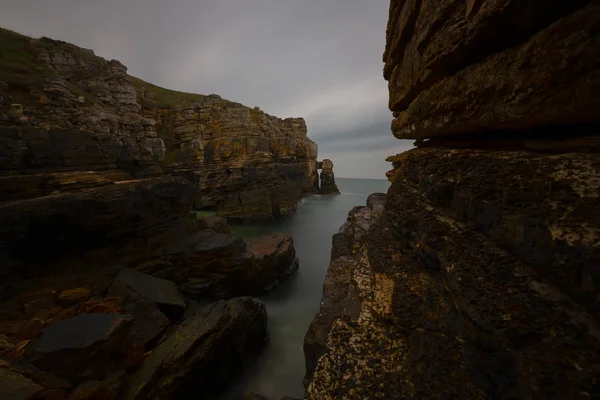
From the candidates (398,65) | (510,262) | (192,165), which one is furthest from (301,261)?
(192,165)

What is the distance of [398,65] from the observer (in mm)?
6547

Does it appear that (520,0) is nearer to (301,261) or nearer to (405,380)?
(405,380)

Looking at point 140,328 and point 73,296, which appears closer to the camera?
point 140,328

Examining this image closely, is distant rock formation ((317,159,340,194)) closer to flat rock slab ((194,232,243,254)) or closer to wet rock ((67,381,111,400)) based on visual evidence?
flat rock slab ((194,232,243,254))

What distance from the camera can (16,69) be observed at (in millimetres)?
16516

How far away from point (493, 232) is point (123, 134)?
26108 millimetres

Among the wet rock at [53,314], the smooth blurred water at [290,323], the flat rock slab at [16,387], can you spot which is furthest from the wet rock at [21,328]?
the smooth blurred water at [290,323]

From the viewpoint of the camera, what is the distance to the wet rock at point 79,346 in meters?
5.32

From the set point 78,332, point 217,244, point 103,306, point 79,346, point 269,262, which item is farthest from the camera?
point 269,262

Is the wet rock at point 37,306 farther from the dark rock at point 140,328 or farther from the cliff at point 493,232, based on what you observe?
the cliff at point 493,232

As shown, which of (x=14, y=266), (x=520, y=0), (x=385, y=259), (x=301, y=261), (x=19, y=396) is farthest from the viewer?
(x=301, y=261)

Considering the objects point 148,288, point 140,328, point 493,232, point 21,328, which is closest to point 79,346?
point 140,328

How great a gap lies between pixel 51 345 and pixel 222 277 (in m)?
6.86

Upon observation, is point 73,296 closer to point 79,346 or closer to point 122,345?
point 79,346
